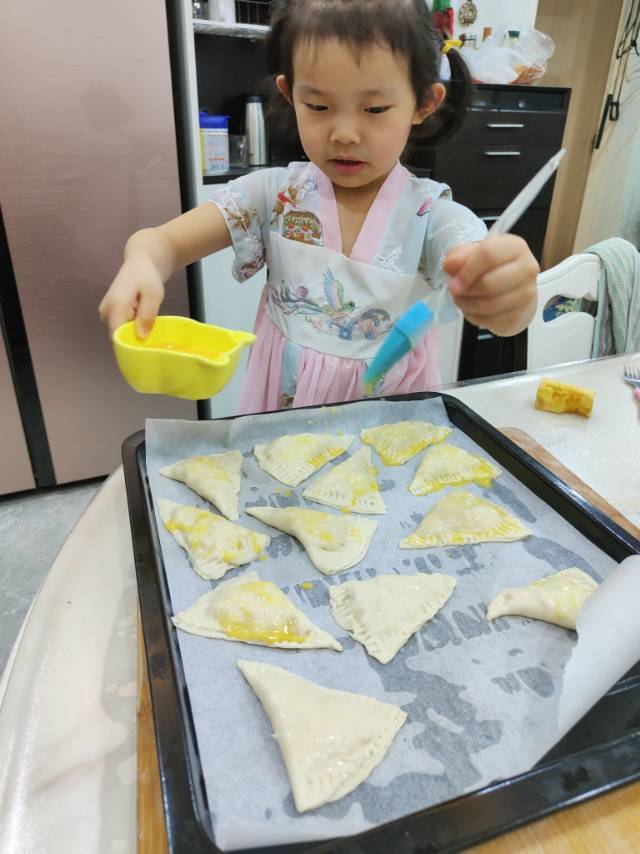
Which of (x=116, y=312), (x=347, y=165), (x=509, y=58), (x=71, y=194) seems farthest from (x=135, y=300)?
(x=509, y=58)

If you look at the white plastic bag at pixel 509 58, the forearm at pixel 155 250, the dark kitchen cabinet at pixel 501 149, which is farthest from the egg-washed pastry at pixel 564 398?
the white plastic bag at pixel 509 58

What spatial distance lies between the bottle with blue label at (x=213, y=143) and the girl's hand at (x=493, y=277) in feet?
5.07

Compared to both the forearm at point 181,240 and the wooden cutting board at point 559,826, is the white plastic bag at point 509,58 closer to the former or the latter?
the forearm at point 181,240

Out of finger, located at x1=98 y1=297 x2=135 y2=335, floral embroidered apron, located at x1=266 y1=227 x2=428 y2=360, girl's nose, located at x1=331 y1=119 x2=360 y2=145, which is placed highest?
girl's nose, located at x1=331 y1=119 x2=360 y2=145

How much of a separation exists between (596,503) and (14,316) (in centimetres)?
180

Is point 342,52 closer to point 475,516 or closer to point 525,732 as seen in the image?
point 475,516

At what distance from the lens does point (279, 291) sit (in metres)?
1.23

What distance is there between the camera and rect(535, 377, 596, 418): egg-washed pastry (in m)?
1.19

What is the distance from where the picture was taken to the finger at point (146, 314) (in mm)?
762

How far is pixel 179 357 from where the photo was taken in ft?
2.26

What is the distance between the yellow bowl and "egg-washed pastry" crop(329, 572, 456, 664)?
0.32 meters

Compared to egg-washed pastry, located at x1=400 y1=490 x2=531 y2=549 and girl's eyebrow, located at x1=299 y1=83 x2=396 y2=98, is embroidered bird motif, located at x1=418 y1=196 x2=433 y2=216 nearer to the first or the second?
girl's eyebrow, located at x1=299 y1=83 x2=396 y2=98

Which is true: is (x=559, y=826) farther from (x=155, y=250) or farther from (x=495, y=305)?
(x=155, y=250)

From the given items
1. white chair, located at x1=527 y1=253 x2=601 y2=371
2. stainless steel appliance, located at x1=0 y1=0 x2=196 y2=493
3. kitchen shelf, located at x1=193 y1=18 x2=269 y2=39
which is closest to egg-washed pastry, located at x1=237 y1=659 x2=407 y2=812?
white chair, located at x1=527 y1=253 x2=601 y2=371
